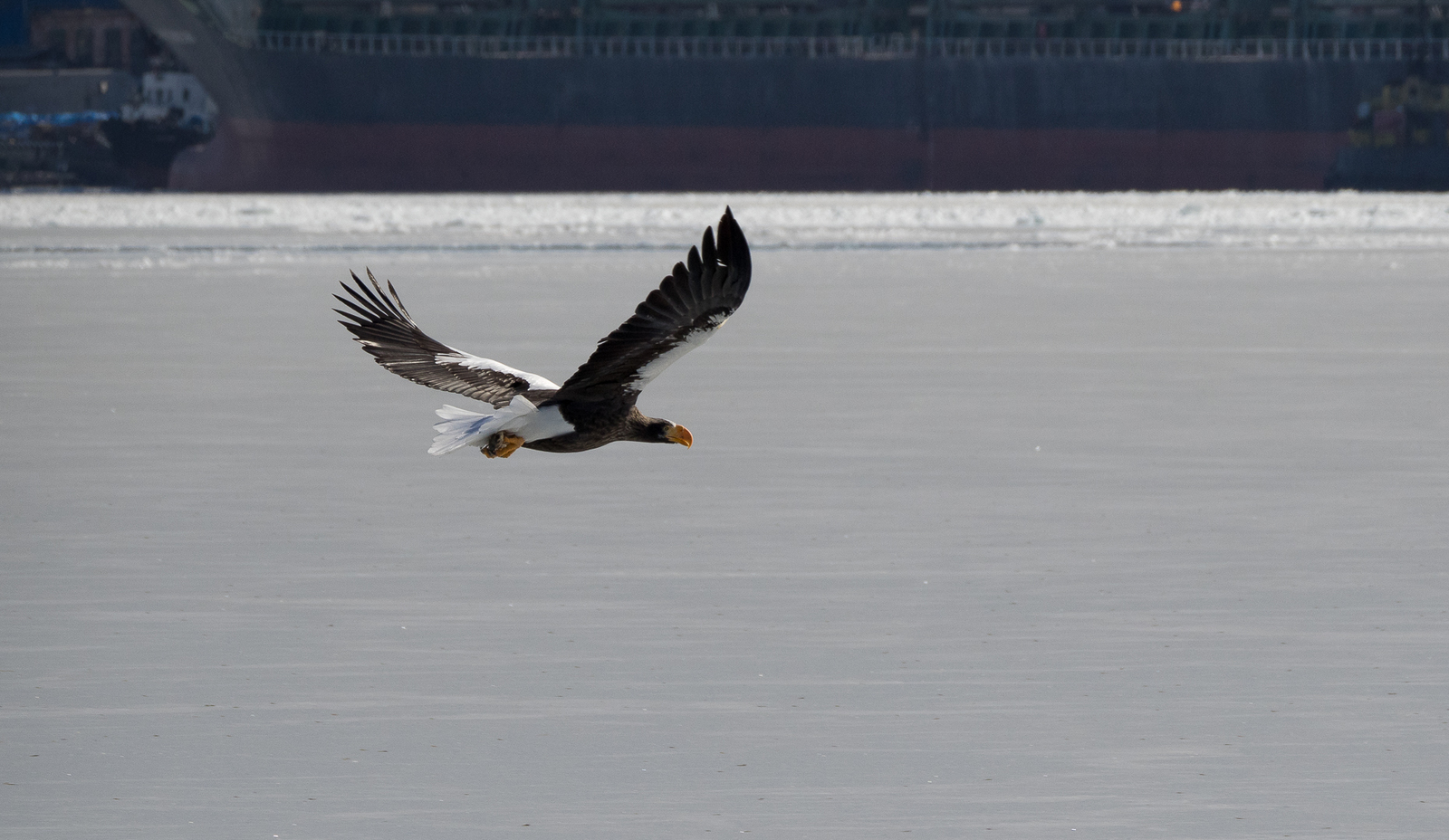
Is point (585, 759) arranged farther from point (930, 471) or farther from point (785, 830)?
point (930, 471)

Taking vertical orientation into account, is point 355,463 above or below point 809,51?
above

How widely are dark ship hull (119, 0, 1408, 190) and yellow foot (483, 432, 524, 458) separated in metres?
51.4

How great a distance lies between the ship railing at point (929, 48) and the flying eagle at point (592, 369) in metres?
52.3

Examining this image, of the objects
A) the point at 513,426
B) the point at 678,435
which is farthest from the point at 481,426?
the point at 678,435

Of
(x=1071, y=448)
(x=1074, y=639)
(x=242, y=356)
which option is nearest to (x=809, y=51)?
(x=242, y=356)

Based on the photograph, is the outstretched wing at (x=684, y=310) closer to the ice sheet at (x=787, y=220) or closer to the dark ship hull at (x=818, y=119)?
the ice sheet at (x=787, y=220)

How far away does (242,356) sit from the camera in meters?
13.7

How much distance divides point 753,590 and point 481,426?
3.80ft

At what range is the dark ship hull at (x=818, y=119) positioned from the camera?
5709 centimetres

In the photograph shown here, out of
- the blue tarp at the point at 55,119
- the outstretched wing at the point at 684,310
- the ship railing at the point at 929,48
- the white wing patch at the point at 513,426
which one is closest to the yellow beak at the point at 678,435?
the white wing patch at the point at 513,426

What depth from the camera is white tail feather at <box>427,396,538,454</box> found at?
19.5 feet

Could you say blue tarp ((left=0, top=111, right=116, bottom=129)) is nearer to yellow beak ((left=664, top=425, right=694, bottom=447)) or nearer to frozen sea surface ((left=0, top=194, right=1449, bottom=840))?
frozen sea surface ((left=0, top=194, right=1449, bottom=840))

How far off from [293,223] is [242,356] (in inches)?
826

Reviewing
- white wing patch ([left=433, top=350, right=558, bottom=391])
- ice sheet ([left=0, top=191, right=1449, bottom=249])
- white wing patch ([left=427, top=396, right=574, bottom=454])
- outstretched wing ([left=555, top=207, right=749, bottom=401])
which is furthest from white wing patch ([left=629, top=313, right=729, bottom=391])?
ice sheet ([left=0, top=191, right=1449, bottom=249])
